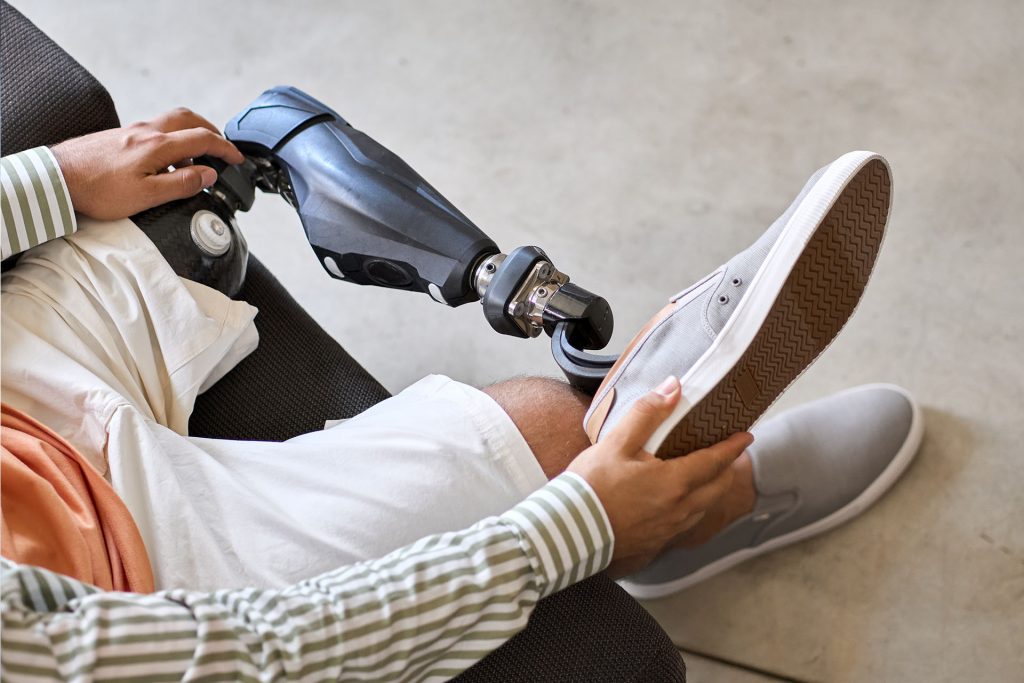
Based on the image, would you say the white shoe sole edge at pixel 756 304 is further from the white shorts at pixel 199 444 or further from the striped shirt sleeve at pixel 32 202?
the striped shirt sleeve at pixel 32 202

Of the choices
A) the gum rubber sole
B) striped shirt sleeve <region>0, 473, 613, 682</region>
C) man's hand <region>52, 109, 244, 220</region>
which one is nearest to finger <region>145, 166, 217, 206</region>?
man's hand <region>52, 109, 244, 220</region>

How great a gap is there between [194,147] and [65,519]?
36cm

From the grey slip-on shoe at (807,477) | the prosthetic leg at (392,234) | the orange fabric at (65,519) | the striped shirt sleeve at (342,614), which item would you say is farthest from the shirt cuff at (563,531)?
the grey slip-on shoe at (807,477)

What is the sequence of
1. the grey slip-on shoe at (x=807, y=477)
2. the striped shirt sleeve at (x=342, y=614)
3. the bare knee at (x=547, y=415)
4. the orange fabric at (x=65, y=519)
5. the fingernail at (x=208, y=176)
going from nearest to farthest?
the striped shirt sleeve at (x=342, y=614) → the orange fabric at (x=65, y=519) → the bare knee at (x=547, y=415) → the fingernail at (x=208, y=176) → the grey slip-on shoe at (x=807, y=477)

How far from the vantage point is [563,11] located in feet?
4.77

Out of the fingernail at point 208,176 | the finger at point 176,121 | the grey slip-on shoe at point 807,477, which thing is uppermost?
the finger at point 176,121

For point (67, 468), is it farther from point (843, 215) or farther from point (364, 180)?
point (843, 215)

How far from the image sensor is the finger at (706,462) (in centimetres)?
71

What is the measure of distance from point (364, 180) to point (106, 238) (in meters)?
0.22

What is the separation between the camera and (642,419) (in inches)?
27.4

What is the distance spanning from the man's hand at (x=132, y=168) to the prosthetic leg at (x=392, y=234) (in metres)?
0.04

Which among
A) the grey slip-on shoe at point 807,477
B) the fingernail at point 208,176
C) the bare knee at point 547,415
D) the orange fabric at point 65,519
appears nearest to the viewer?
the orange fabric at point 65,519

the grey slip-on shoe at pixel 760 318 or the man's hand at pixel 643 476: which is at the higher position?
the grey slip-on shoe at pixel 760 318

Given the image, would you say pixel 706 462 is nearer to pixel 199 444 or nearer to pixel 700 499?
pixel 700 499
